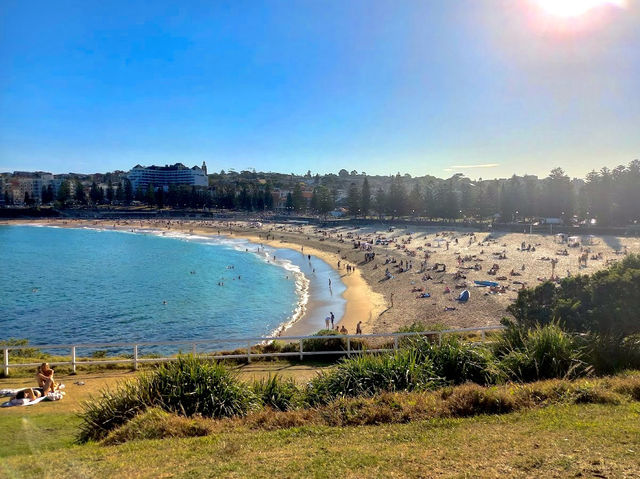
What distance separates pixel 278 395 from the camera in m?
6.28

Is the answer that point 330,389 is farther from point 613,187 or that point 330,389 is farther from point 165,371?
point 613,187

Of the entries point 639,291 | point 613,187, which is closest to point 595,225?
point 613,187

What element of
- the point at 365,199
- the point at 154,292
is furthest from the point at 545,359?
the point at 365,199

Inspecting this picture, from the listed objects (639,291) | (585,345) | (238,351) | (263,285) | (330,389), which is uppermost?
(639,291)

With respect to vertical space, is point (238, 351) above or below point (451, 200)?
below

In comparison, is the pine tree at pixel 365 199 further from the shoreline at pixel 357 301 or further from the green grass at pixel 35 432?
the green grass at pixel 35 432

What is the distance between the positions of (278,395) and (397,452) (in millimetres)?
2438

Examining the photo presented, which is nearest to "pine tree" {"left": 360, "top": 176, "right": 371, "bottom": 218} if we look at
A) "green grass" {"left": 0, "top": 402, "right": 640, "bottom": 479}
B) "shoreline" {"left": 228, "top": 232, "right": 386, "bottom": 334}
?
"shoreline" {"left": 228, "top": 232, "right": 386, "bottom": 334}

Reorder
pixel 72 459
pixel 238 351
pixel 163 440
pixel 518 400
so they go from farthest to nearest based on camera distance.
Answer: pixel 238 351, pixel 518 400, pixel 163 440, pixel 72 459

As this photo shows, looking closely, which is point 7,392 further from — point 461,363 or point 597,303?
→ point 597,303

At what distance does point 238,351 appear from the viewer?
1048 cm

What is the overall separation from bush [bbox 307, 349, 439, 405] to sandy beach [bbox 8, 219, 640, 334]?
14.3 meters

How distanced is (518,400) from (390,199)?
76.9 m

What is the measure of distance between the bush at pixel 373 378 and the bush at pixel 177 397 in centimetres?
99
